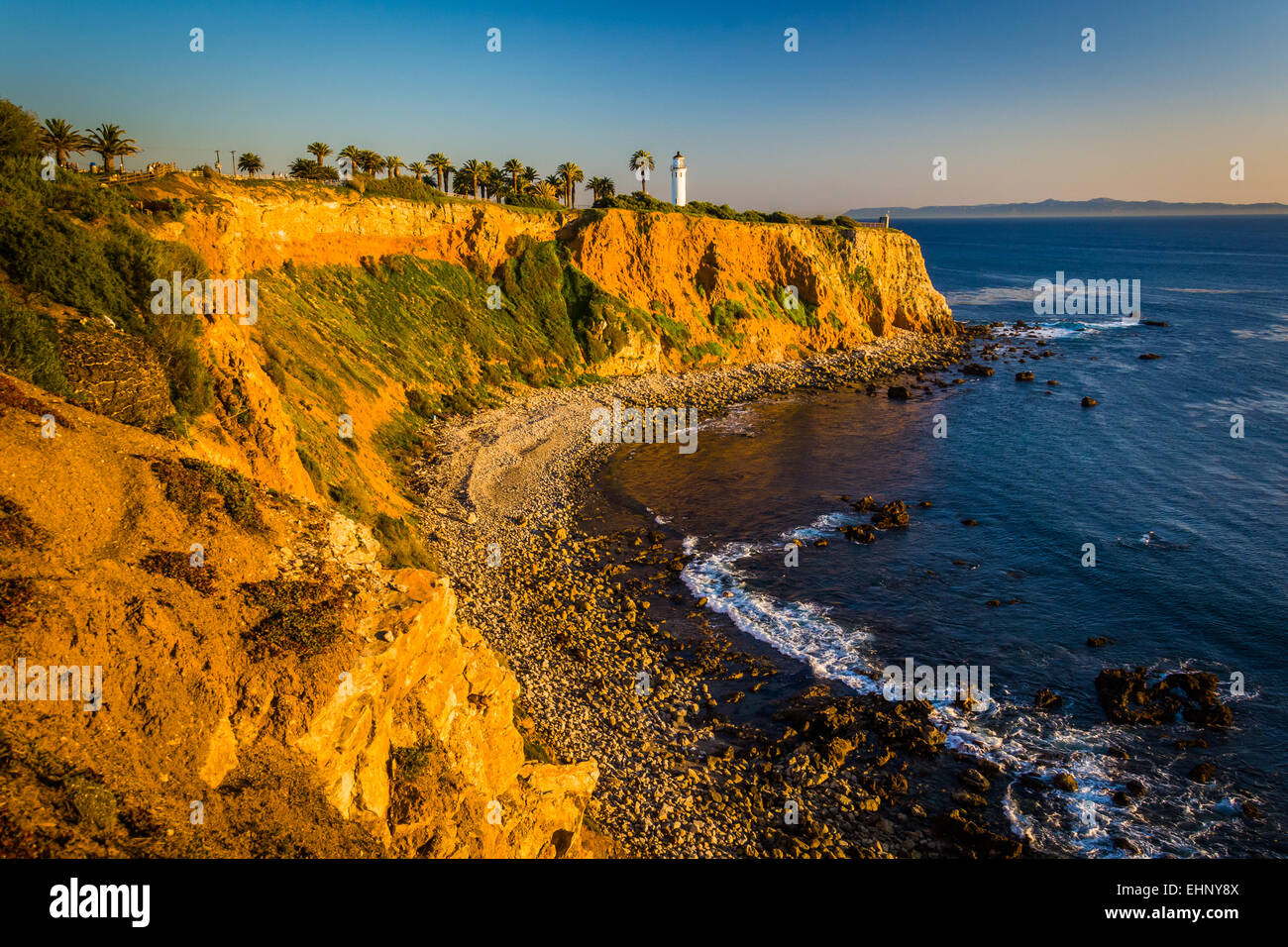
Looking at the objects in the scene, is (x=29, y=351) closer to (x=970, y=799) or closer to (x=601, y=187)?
(x=970, y=799)

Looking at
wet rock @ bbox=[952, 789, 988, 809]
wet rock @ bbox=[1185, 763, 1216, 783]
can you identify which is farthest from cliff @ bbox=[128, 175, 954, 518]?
wet rock @ bbox=[1185, 763, 1216, 783]

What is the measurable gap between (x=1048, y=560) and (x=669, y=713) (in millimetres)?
21407

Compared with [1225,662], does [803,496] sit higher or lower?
higher

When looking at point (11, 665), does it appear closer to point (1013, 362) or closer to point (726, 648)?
point (726, 648)

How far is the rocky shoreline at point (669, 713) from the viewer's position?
60.7 ft

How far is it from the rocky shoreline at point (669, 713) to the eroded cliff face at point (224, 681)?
5.95m

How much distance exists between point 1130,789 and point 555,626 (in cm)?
1901

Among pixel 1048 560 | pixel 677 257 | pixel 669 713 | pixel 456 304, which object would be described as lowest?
pixel 669 713

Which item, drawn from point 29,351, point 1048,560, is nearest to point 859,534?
point 1048,560

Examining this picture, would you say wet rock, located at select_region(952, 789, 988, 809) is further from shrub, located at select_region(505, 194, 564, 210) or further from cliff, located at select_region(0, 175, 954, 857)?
shrub, located at select_region(505, 194, 564, 210)

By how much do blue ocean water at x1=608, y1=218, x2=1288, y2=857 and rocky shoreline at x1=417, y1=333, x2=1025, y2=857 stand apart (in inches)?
64.9

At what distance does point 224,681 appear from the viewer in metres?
9.92

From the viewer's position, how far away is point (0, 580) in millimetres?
9320
